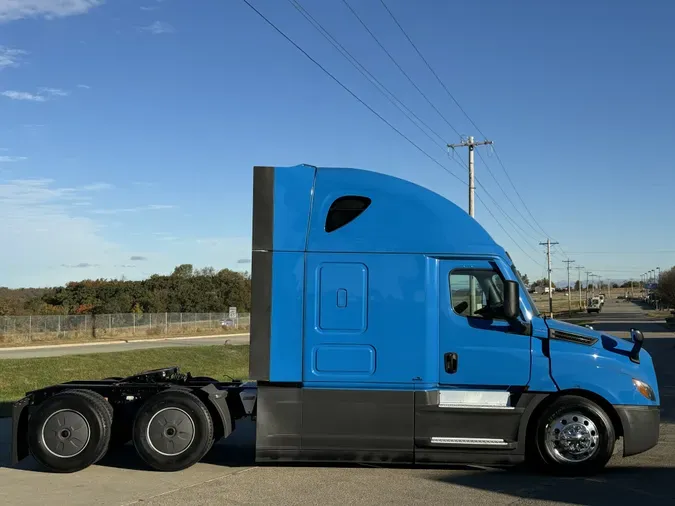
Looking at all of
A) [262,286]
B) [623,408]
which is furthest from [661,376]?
[262,286]

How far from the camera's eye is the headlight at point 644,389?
709 centimetres

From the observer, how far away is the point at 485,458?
7074mm

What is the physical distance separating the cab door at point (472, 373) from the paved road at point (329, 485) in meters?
0.41


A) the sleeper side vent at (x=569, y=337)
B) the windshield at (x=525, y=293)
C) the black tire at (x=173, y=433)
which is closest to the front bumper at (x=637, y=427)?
the sleeper side vent at (x=569, y=337)

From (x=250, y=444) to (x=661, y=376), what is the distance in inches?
519

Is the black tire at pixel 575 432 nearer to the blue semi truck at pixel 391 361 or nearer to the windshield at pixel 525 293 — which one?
the blue semi truck at pixel 391 361

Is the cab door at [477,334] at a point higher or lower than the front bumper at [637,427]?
higher

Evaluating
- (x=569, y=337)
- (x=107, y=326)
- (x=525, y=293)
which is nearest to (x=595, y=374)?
(x=569, y=337)

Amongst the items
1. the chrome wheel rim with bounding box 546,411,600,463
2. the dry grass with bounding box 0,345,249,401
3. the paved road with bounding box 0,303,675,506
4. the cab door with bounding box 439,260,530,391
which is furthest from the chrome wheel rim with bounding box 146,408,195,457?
the dry grass with bounding box 0,345,249,401

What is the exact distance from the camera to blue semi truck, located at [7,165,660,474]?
7074 millimetres

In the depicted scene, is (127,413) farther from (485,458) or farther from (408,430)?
(485,458)

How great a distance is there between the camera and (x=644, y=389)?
711 cm

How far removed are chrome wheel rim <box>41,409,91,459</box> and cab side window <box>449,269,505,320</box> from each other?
4449 mm

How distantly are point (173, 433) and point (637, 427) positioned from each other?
509 centimetres
